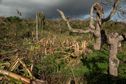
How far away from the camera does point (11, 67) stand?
36.8ft

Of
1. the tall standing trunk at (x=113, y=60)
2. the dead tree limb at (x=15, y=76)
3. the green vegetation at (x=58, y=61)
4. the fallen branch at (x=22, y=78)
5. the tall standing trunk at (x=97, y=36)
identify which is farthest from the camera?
the tall standing trunk at (x=97, y=36)

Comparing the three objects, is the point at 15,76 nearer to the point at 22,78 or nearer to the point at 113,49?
the point at 22,78

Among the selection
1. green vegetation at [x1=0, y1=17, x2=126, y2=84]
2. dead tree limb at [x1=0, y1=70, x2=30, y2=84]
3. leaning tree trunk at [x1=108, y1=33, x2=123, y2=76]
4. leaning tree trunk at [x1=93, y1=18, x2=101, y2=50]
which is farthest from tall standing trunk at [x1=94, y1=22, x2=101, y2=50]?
dead tree limb at [x1=0, y1=70, x2=30, y2=84]

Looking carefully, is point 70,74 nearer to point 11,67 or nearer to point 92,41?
point 11,67

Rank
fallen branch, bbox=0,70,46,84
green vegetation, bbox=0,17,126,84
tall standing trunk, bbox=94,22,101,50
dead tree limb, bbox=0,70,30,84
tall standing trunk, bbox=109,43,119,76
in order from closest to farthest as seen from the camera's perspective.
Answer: fallen branch, bbox=0,70,46,84
dead tree limb, bbox=0,70,30,84
green vegetation, bbox=0,17,126,84
tall standing trunk, bbox=109,43,119,76
tall standing trunk, bbox=94,22,101,50

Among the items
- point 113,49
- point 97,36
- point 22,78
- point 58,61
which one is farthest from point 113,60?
point 97,36

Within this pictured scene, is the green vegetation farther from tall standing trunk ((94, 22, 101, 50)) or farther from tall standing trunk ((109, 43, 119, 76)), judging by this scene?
tall standing trunk ((94, 22, 101, 50))

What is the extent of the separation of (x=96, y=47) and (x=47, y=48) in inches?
226

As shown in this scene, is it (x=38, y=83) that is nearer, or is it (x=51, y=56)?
(x=38, y=83)

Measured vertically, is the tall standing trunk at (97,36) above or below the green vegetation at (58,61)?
above

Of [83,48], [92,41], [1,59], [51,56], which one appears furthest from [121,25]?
[1,59]

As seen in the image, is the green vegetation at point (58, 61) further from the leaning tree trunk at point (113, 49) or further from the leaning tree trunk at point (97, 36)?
the leaning tree trunk at point (97, 36)

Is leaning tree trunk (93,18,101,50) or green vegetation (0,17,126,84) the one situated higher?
leaning tree trunk (93,18,101,50)

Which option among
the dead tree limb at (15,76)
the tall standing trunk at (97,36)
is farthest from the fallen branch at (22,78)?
the tall standing trunk at (97,36)
